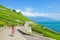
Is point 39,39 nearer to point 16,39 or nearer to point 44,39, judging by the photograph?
point 44,39

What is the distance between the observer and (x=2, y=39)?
142 ft

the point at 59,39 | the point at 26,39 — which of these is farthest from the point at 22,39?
the point at 59,39

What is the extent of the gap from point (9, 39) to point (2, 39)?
117cm

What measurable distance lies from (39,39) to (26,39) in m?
2.19

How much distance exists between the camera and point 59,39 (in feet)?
218

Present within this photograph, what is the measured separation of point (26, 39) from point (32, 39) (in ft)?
3.38

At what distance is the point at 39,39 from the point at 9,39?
5.05m

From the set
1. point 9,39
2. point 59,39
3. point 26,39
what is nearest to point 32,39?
point 26,39

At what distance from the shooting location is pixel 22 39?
43562 mm

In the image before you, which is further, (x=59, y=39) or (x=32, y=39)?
(x=59, y=39)

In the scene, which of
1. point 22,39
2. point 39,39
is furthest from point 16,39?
point 39,39

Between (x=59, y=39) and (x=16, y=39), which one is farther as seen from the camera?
(x=59, y=39)

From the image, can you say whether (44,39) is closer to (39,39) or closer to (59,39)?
(39,39)

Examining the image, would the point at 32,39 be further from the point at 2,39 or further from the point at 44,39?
the point at 2,39
